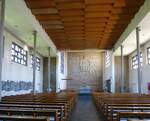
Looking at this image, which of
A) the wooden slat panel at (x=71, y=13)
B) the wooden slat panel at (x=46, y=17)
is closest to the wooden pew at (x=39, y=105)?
the wooden slat panel at (x=71, y=13)

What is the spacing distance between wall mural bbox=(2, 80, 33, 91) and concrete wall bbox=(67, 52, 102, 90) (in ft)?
35.9

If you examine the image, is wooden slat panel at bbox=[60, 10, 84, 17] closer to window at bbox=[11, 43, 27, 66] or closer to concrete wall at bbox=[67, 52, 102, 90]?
window at bbox=[11, 43, 27, 66]

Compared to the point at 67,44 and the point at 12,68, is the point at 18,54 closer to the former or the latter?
the point at 12,68

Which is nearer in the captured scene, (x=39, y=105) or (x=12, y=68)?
(x=39, y=105)

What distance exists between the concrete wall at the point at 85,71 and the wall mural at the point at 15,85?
11.0 m

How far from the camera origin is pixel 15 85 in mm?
12891

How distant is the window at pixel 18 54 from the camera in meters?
12.9

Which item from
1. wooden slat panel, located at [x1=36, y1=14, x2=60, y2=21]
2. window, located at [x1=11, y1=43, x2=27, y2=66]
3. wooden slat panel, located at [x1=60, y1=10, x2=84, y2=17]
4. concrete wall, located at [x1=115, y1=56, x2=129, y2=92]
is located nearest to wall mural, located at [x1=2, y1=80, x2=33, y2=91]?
window, located at [x1=11, y1=43, x2=27, y2=66]

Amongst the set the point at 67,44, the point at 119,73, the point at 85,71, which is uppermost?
the point at 67,44

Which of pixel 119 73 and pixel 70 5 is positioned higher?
pixel 70 5

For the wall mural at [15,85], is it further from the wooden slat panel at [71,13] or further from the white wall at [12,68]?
the wooden slat panel at [71,13]

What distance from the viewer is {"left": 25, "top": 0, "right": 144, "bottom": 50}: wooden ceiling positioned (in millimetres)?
9172

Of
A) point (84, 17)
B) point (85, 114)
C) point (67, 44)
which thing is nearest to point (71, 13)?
point (84, 17)

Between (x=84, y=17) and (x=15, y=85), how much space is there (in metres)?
5.42
